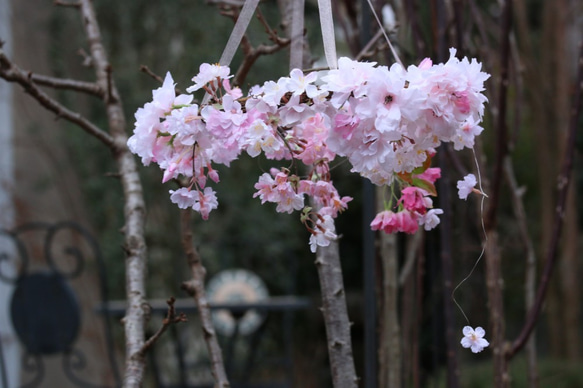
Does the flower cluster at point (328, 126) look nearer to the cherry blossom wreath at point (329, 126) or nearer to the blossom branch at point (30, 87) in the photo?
the cherry blossom wreath at point (329, 126)

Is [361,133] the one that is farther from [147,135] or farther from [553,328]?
[553,328]

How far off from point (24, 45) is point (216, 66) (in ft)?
14.2

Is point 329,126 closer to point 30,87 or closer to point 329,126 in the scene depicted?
point 329,126

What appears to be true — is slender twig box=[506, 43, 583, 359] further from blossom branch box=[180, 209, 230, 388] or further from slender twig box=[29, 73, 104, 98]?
slender twig box=[29, 73, 104, 98]

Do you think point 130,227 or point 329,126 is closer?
point 329,126

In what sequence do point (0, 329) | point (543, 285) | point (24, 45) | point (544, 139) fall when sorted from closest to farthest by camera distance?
point (543, 285) → point (0, 329) → point (24, 45) → point (544, 139)

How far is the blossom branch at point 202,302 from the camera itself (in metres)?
0.97

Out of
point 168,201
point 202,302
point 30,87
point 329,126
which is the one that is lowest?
point 202,302

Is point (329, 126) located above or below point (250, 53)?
below

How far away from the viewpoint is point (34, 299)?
8.51 feet

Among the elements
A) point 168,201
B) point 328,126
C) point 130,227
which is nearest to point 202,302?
point 130,227

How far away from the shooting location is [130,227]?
1074mm

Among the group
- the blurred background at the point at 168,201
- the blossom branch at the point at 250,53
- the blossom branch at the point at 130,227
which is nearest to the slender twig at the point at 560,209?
the blossom branch at the point at 250,53

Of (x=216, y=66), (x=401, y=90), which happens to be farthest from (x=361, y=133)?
(x=216, y=66)
